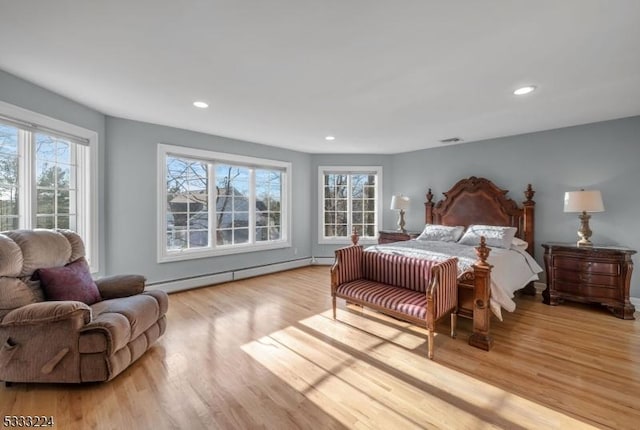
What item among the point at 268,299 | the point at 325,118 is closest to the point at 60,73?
the point at 325,118

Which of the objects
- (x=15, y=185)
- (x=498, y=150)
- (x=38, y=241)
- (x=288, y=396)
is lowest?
(x=288, y=396)

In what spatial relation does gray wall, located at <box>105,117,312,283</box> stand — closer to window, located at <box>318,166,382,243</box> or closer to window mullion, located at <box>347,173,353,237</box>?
window, located at <box>318,166,382,243</box>

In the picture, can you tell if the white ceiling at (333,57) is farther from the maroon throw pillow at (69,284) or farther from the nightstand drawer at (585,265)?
the nightstand drawer at (585,265)

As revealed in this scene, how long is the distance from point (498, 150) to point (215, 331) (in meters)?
4.87

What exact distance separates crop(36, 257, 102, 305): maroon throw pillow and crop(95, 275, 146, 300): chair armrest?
64 millimetres

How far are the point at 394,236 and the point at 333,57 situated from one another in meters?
3.80

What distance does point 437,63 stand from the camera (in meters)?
2.22

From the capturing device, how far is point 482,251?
2557mm

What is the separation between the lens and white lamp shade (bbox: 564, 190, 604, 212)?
341 centimetres

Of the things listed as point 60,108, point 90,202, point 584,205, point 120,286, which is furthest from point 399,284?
point 60,108

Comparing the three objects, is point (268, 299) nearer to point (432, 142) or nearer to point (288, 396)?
point (288, 396)

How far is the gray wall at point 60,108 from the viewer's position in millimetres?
2510

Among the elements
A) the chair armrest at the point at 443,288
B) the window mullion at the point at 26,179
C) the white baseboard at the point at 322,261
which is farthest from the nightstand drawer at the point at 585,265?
the window mullion at the point at 26,179

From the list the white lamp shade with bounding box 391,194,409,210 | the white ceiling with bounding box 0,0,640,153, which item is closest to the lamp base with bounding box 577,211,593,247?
the white ceiling with bounding box 0,0,640,153
